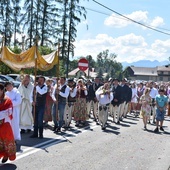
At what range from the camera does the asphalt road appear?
7.64m

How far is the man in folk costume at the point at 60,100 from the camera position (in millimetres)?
11758

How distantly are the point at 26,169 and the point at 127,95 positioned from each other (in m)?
10.1

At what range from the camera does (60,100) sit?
38.9ft

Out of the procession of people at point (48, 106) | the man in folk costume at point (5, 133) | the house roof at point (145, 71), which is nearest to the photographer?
the man in folk costume at point (5, 133)

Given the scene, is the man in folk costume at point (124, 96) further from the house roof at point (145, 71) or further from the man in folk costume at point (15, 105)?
the house roof at point (145, 71)

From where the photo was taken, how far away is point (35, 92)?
35.2ft

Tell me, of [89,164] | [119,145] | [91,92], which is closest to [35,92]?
[119,145]

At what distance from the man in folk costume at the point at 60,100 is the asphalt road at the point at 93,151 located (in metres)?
0.38

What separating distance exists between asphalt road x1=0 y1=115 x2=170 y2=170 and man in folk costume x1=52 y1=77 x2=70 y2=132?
0.38 metres

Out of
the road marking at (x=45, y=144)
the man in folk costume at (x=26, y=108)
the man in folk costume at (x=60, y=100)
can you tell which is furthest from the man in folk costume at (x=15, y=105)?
the man in folk costume at (x=60, y=100)

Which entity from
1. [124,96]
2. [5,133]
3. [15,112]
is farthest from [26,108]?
[124,96]

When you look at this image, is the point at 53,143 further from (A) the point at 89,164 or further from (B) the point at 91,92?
(B) the point at 91,92

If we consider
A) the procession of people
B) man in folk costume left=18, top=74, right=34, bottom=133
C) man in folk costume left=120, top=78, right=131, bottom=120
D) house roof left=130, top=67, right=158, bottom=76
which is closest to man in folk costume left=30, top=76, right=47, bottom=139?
the procession of people

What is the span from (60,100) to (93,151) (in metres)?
3.16
